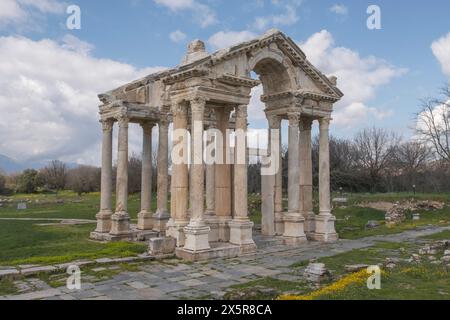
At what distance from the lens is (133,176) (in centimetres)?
5838

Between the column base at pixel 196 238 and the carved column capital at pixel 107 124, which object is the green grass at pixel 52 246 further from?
the carved column capital at pixel 107 124

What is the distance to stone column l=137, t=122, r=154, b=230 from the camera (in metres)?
20.7

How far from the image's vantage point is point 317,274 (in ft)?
33.9

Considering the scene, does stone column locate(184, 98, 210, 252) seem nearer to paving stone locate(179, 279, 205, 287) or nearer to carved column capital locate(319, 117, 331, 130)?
paving stone locate(179, 279, 205, 287)

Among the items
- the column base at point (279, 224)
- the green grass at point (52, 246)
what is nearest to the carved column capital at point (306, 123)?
the column base at point (279, 224)

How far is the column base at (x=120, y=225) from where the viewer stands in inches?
734

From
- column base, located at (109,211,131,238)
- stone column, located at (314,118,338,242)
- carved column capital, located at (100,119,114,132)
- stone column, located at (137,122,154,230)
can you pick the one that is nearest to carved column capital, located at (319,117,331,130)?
stone column, located at (314,118,338,242)

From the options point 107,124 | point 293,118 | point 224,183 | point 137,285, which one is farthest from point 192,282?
point 107,124

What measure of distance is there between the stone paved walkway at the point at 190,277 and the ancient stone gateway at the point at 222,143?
1.02 meters

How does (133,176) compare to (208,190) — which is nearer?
(208,190)
